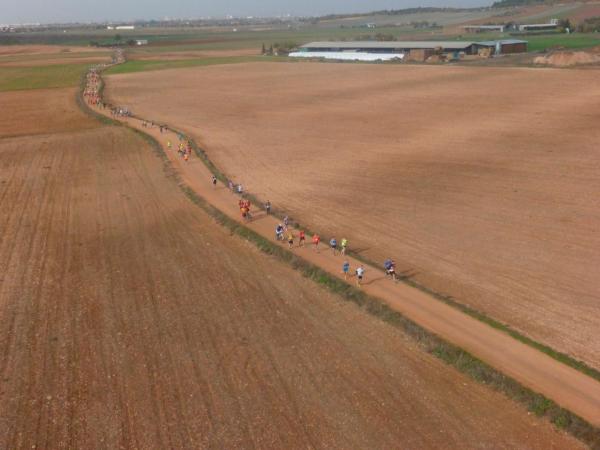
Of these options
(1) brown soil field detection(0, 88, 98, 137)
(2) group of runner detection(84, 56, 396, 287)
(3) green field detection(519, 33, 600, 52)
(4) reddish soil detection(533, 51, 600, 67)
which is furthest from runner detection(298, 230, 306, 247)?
(3) green field detection(519, 33, 600, 52)

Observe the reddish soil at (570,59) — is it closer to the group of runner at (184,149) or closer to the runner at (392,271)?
the group of runner at (184,149)

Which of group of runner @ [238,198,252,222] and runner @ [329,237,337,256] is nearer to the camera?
runner @ [329,237,337,256]

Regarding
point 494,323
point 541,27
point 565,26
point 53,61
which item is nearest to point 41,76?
point 53,61

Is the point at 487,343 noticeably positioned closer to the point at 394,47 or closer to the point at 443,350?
the point at 443,350

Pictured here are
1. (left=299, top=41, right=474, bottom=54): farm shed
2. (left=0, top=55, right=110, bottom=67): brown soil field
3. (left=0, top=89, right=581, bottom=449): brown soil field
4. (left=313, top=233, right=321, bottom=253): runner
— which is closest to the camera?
(left=0, top=89, right=581, bottom=449): brown soil field

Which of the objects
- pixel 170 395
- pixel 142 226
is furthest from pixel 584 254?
pixel 142 226

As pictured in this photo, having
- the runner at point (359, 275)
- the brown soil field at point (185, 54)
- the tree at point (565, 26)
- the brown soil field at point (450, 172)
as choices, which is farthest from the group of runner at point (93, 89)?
the tree at point (565, 26)

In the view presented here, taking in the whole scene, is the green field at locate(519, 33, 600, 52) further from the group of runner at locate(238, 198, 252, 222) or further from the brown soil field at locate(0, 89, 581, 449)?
the brown soil field at locate(0, 89, 581, 449)
